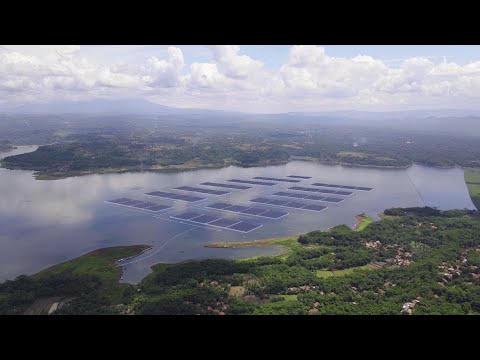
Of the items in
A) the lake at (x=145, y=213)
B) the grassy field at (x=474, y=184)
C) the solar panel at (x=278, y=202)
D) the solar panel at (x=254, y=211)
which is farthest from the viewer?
the grassy field at (x=474, y=184)

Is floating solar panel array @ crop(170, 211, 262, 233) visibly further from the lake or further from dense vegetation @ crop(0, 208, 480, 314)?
dense vegetation @ crop(0, 208, 480, 314)

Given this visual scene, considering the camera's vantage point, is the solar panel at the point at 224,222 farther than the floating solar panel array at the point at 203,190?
No

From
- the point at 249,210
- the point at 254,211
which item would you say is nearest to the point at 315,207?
the point at 254,211

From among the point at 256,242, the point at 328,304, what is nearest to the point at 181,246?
the point at 256,242

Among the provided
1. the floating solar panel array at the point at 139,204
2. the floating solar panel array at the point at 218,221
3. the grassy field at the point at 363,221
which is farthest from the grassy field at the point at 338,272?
the floating solar panel array at the point at 139,204

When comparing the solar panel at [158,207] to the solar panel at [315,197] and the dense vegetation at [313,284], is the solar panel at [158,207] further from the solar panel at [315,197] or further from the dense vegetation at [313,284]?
the solar panel at [315,197]

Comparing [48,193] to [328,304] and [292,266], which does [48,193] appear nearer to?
[292,266]
